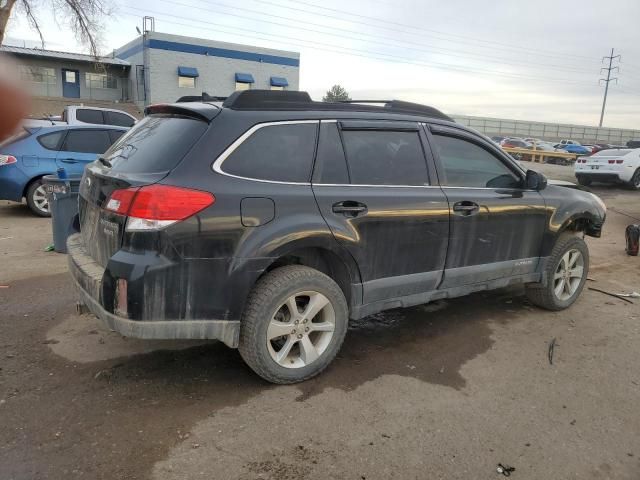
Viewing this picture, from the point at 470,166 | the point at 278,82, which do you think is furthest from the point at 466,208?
the point at 278,82

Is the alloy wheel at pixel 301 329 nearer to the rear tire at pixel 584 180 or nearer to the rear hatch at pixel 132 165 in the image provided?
the rear hatch at pixel 132 165

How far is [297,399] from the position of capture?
327cm

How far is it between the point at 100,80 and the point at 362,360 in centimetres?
3742

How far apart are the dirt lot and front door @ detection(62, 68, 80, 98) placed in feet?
112

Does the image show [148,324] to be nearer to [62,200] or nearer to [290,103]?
[290,103]

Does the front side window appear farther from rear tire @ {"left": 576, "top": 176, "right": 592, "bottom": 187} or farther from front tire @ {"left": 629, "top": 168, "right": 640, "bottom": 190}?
rear tire @ {"left": 576, "top": 176, "right": 592, "bottom": 187}

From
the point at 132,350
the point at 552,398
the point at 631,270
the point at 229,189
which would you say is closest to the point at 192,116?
the point at 229,189

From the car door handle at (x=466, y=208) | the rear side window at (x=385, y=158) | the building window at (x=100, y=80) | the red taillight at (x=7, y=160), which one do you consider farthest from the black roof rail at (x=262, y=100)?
the building window at (x=100, y=80)

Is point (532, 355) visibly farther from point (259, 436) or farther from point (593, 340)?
point (259, 436)

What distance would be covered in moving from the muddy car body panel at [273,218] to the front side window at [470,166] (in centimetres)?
2

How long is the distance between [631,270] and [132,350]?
605 cm

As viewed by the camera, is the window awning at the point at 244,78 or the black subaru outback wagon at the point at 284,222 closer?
the black subaru outback wagon at the point at 284,222

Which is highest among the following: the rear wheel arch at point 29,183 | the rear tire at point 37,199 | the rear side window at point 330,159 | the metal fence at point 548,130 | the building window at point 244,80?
the building window at point 244,80

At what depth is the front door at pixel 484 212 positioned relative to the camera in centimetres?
408
